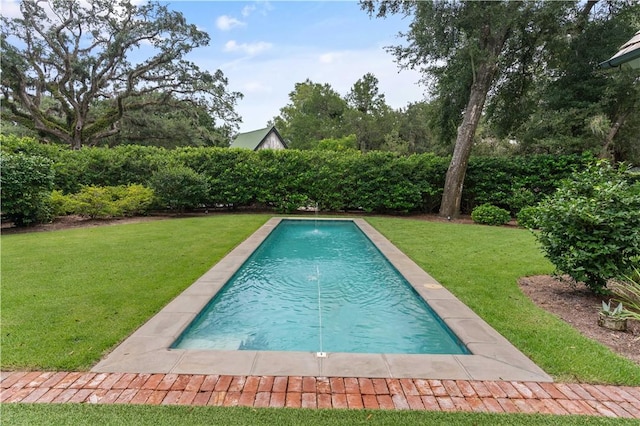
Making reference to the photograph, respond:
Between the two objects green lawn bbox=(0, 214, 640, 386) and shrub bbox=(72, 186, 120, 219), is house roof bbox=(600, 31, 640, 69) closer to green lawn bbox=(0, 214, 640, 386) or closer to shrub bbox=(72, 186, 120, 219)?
green lawn bbox=(0, 214, 640, 386)

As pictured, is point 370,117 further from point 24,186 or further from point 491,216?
point 24,186

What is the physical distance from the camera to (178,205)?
12.6 metres

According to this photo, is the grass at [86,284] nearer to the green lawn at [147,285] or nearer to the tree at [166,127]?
the green lawn at [147,285]

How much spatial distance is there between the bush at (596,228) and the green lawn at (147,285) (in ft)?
2.78

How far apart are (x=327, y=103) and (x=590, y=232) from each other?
36964mm

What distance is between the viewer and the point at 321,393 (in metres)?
2.35

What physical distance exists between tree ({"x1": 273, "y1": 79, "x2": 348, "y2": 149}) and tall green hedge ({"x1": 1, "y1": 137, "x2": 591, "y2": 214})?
21.6 meters

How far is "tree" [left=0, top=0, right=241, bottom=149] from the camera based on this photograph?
18234 millimetres

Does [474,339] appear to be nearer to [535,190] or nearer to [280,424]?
[280,424]

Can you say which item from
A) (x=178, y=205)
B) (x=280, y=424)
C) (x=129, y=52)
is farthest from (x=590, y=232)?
(x=129, y=52)

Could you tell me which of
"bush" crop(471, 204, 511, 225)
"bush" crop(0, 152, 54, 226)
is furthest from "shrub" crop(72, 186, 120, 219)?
"bush" crop(471, 204, 511, 225)

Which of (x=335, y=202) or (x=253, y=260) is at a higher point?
(x=335, y=202)

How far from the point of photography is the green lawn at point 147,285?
2.85m

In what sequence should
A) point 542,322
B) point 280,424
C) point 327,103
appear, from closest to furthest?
point 280,424, point 542,322, point 327,103
